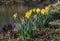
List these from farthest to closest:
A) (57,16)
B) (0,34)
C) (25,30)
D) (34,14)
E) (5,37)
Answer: (57,16) < (34,14) < (0,34) < (5,37) < (25,30)

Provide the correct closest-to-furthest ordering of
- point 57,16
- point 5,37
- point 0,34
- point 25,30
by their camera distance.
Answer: point 25,30 → point 5,37 → point 0,34 → point 57,16

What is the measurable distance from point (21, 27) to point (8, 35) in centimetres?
115

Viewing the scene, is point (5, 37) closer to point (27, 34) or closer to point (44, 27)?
point (27, 34)

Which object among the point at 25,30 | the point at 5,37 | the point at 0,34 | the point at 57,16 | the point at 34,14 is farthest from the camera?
the point at 57,16

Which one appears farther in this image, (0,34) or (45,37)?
(0,34)

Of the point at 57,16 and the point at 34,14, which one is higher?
the point at 34,14

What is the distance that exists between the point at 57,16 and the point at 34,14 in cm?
348

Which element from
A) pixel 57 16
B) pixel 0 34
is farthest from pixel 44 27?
pixel 57 16

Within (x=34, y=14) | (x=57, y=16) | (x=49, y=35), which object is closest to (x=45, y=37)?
(x=49, y=35)

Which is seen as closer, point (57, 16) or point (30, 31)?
point (30, 31)

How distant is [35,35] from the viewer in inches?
368

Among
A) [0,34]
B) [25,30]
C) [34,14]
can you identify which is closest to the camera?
[25,30]

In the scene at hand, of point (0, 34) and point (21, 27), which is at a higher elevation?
point (21, 27)

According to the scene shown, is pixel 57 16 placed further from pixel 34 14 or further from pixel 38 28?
pixel 38 28
